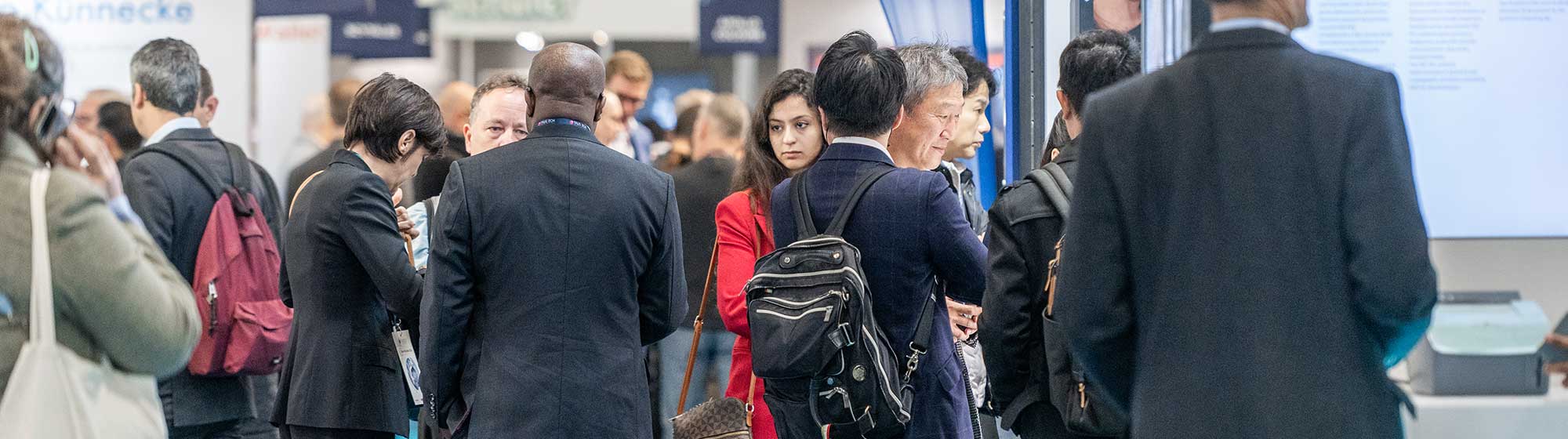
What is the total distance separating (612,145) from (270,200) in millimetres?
1460

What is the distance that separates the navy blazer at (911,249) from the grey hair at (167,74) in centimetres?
219

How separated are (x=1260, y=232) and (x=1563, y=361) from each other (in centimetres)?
110

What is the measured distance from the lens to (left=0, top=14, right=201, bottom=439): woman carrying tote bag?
6.25 feet

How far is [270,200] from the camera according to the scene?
178 inches

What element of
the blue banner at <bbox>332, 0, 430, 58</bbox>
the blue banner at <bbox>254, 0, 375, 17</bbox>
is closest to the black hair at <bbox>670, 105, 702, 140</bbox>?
the blue banner at <bbox>254, 0, 375, 17</bbox>

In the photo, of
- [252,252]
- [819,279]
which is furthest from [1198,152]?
[252,252]

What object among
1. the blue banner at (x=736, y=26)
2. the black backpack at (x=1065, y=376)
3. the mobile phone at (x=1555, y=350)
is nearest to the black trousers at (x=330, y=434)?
the black backpack at (x=1065, y=376)

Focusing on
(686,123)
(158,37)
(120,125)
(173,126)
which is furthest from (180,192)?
(158,37)

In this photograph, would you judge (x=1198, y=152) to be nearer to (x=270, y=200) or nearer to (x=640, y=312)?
(x=640, y=312)

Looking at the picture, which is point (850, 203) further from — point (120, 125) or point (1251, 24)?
point (120, 125)

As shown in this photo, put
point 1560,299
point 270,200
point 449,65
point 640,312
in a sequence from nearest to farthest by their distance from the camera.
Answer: point 1560,299 → point 640,312 → point 270,200 → point 449,65

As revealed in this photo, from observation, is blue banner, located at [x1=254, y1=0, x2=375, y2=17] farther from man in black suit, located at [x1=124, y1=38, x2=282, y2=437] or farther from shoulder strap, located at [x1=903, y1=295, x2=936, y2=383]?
shoulder strap, located at [x1=903, y1=295, x2=936, y2=383]

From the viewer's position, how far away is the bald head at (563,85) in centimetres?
293

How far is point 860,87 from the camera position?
296cm
